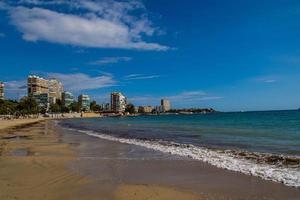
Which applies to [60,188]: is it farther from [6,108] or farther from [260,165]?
[6,108]

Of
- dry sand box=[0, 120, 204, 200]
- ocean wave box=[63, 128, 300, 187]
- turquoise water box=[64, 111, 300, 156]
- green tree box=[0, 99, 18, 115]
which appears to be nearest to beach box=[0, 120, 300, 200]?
dry sand box=[0, 120, 204, 200]

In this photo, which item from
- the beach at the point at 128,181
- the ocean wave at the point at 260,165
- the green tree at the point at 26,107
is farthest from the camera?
the green tree at the point at 26,107

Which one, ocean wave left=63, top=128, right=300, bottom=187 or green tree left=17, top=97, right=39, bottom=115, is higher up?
green tree left=17, top=97, right=39, bottom=115

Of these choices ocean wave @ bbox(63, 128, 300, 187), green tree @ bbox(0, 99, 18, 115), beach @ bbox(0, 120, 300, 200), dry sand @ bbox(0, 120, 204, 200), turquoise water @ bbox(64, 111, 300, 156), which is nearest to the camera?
dry sand @ bbox(0, 120, 204, 200)

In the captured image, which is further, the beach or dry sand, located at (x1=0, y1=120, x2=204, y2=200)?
the beach

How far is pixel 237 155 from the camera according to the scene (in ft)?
56.7

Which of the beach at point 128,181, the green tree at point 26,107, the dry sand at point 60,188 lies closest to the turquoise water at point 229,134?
the beach at point 128,181

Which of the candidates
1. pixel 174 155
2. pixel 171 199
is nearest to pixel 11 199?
pixel 171 199

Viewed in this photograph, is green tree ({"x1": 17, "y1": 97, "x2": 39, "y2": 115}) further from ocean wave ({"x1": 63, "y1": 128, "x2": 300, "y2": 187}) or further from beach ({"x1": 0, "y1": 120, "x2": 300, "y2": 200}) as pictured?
beach ({"x1": 0, "y1": 120, "x2": 300, "y2": 200})

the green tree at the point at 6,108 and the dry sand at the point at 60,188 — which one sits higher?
the green tree at the point at 6,108

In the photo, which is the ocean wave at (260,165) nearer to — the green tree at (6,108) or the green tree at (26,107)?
the green tree at (6,108)

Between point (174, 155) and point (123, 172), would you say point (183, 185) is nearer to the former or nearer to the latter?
point (123, 172)

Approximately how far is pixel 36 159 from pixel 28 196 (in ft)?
24.2

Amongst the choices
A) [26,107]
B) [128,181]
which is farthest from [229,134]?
[26,107]
